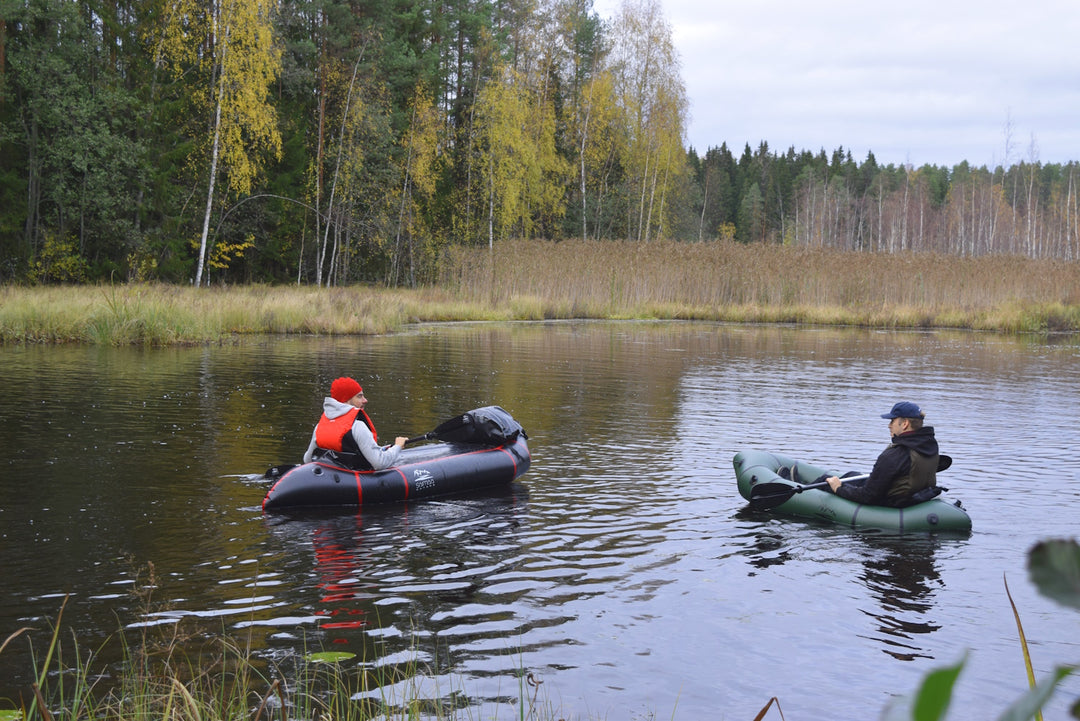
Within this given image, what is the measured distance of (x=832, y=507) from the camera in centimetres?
813

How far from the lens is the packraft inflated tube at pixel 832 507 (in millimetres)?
7723

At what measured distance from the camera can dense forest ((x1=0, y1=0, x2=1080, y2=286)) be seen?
28.1 m

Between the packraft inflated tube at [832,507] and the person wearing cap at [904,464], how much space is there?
0.11m

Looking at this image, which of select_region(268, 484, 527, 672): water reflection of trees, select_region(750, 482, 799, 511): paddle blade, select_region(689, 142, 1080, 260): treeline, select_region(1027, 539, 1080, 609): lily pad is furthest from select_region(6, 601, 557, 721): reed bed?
select_region(689, 142, 1080, 260): treeline

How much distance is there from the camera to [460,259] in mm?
32438

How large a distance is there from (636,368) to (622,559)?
1168 cm

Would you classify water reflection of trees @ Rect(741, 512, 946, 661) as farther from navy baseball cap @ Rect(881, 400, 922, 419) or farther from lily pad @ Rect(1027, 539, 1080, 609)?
lily pad @ Rect(1027, 539, 1080, 609)

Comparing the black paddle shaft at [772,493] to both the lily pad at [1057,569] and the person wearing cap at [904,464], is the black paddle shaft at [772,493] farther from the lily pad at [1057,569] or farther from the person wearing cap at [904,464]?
the lily pad at [1057,569]

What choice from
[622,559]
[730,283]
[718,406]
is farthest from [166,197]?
[622,559]

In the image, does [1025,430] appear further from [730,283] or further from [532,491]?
[730,283]

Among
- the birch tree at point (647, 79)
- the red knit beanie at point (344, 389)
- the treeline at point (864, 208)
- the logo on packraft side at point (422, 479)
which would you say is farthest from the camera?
the treeline at point (864, 208)

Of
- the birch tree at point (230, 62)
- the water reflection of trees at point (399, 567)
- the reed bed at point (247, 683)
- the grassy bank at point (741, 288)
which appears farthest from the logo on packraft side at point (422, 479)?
the birch tree at point (230, 62)

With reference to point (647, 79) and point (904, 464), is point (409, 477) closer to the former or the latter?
point (904, 464)

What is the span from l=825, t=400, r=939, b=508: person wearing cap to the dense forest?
59.4 feet
